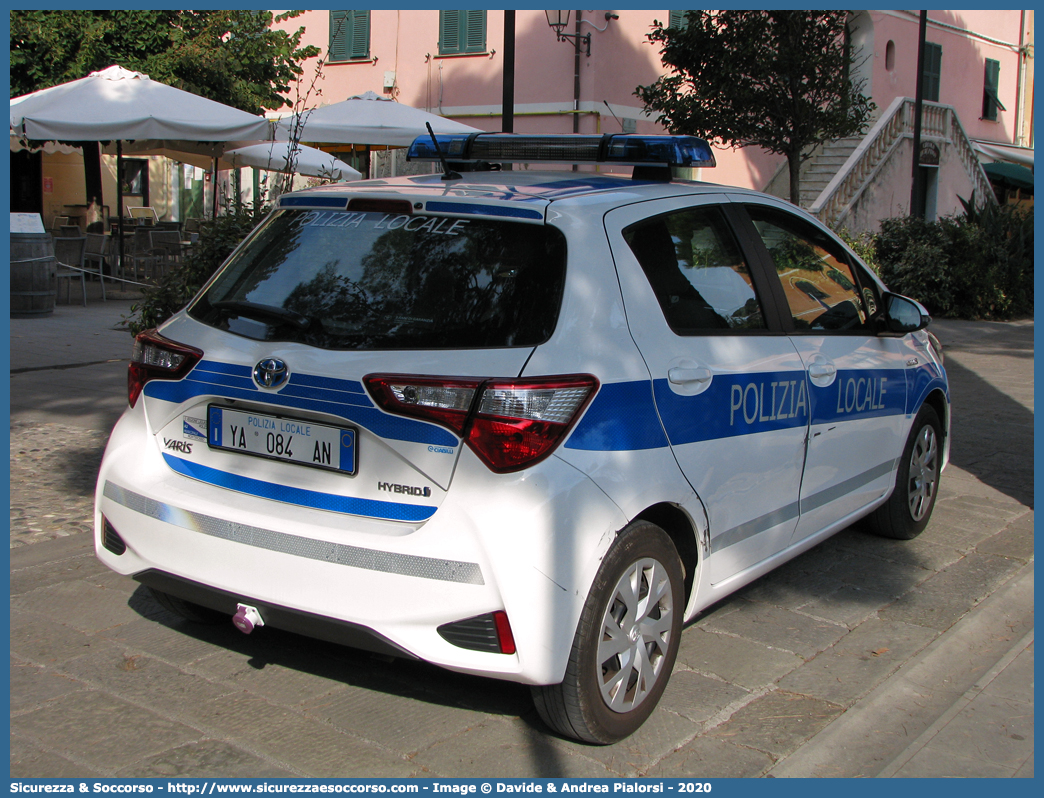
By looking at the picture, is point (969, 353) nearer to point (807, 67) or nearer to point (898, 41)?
point (807, 67)

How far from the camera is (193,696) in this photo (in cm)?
334

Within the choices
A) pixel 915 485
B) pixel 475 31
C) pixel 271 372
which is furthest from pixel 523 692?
pixel 475 31

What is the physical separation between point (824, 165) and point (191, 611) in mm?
22585

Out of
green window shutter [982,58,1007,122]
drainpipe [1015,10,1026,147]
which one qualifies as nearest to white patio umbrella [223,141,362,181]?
green window shutter [982,58,1007,122]

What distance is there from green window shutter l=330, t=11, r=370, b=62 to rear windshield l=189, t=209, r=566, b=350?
23696 millimetres

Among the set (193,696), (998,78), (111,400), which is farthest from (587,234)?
(998,78)

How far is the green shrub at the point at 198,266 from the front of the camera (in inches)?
265

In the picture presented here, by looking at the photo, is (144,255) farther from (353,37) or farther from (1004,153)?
(1004,153)

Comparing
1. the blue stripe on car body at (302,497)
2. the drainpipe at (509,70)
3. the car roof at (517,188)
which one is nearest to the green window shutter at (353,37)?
the drainpipe at (509,70)

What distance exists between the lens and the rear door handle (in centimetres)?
317

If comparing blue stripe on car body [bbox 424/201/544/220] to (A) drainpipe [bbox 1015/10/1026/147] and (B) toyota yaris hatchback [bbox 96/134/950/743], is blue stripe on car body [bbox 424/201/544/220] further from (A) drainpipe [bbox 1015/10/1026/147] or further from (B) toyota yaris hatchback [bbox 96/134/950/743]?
(A) drainpipe [bbox 1015/10/1026/147]

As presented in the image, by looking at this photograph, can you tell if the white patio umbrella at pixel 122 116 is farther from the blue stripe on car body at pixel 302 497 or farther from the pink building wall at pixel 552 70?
the blue stripe on car body at pixel 302 497

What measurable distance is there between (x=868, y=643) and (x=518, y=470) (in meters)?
2.03

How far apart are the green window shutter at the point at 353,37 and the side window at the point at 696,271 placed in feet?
77.1
